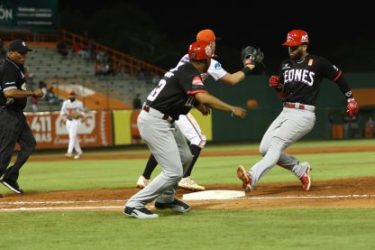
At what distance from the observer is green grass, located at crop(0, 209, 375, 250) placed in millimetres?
6043

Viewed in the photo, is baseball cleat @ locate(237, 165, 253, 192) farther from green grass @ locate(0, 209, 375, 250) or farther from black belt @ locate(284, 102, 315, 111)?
black belt @ locate(284, 102, 315, 111)

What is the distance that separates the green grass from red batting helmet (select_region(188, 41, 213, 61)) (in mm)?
1557

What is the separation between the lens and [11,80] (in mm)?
10289

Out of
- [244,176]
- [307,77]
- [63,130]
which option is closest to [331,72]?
[307,77]

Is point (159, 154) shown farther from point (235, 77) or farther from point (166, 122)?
point (235, 77)

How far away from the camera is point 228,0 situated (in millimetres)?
48719

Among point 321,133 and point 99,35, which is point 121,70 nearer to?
point 99,35

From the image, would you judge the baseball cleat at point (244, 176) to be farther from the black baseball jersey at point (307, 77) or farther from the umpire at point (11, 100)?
the umpire at point (11, 100)

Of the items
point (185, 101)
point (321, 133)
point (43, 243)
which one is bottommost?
point (321, 133)

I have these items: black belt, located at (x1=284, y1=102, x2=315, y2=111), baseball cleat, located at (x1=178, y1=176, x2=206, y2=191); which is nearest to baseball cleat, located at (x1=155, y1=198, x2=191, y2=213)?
baseball cleat, located at (x1=178, y1=176, x2=206, y2=191)

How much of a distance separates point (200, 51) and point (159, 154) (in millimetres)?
1090

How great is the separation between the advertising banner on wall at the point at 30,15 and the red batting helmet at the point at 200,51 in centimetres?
2479

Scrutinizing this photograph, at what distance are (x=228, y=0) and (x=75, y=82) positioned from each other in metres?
19.7

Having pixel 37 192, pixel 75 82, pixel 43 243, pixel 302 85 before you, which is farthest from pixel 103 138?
pixel 43 243
